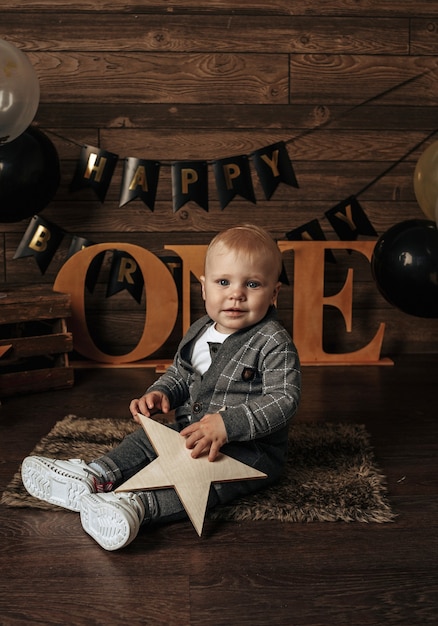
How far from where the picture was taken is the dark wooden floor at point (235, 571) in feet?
3.24

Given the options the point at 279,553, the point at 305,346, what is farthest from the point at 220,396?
the point at 305,346

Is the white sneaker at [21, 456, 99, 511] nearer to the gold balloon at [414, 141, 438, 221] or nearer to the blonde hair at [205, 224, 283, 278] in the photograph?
the blonde hair at [205, 224, 283, 278]

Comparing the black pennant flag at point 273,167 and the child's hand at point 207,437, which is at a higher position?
the black pennant flag at point 273,167

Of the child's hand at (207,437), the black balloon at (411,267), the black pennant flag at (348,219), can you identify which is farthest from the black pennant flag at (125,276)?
the child's hand at (207,437)

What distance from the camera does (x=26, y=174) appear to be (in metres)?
2.12

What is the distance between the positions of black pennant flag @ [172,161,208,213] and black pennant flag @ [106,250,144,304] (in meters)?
0.26

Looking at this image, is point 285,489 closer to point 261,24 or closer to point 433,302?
point 433,302

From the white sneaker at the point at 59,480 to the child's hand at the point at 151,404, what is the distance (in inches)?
5.6

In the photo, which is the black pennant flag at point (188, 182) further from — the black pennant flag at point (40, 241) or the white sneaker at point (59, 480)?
the white sneaker at point (59, 480)

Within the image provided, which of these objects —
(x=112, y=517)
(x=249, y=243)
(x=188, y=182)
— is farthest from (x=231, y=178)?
(x=112, y=517)

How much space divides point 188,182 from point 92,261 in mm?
452

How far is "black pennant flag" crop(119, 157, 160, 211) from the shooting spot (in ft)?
8.36

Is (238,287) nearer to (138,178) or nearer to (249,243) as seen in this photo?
(249,243)

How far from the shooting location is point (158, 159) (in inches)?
101
